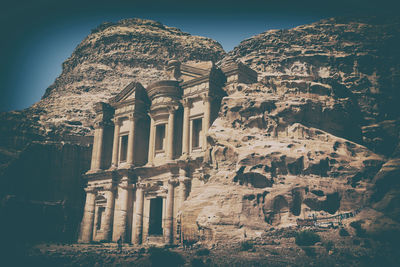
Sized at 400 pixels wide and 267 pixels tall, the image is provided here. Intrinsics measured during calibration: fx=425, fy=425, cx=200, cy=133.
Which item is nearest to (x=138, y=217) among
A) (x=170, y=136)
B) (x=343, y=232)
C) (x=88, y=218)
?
(x=88, y=218)

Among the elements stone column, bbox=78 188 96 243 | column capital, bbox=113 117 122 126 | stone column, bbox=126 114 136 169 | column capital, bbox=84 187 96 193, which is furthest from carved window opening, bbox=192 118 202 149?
stone column, bbox=78 188 96 243

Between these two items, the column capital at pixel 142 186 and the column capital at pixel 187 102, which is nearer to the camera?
the column capital at pixel 187 102

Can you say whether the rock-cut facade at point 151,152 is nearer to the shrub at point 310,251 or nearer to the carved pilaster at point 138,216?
the carved pilaster at point 138,216

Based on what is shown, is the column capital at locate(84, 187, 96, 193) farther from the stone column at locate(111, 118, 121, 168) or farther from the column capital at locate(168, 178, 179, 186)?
the column capital at locate(168, 178, 179, 186)

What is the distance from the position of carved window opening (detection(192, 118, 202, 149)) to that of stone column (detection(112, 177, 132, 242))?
311 inches

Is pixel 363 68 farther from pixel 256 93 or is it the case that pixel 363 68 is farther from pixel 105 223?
pixel 105 223

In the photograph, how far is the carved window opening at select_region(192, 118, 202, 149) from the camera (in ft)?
125

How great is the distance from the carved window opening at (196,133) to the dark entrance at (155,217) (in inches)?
249

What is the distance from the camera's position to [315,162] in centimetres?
2544

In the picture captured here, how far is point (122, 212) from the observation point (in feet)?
132

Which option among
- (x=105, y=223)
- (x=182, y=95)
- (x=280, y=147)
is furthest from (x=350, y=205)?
(x=105, y=223)

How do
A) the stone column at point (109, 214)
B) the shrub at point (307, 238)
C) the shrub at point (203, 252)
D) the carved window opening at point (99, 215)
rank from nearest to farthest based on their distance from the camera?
the shrub at point (307, 238), the shrub at point (203, 252), the stone column at point (109, 214), the carved window opening at point (99, 215)

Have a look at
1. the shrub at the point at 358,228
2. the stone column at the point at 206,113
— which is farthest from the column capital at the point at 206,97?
the shrub at the point at 358,228

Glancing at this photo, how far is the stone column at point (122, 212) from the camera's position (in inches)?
1559
